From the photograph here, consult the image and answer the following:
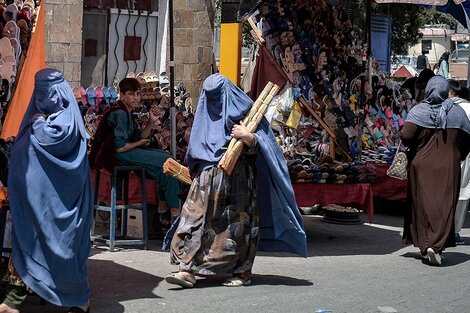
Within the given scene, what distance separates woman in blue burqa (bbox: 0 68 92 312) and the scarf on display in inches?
156

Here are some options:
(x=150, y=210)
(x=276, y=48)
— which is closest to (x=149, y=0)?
(x=276, y=48)

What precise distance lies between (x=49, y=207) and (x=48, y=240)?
0.20 meters

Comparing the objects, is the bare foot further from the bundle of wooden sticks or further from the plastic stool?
the plastic stool

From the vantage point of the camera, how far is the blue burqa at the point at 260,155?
22.5ft

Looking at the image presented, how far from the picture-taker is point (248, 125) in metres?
6.88

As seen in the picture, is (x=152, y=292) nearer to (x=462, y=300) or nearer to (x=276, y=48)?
(x=462, y=300)

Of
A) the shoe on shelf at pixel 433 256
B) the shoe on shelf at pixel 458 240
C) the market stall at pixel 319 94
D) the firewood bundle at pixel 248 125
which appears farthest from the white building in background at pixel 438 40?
the firewood bundle at pixel 248 125

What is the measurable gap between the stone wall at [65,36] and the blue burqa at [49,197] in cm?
681

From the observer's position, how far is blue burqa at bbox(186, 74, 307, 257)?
6.86 m

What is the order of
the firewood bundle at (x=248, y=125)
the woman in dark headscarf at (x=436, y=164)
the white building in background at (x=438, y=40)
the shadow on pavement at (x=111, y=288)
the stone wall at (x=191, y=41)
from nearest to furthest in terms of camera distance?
1. the shadow on pavement at (x=111, y=288)
2. the firewood bundle at (x=248, y=125)
3. the woman in dark headscarf at (x=436, y=164)
4. the stone wall at (x=191, y=41)
5. the white building in background at (x=438, y=40)

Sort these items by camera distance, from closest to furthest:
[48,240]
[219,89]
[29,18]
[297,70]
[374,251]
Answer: [48,240] → [29,18] → [219,89] → [374,251] → [297,70]

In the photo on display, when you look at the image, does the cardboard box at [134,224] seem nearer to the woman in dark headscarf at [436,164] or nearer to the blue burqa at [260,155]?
the blue burqa at [260,155]

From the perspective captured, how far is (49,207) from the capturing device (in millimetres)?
5422

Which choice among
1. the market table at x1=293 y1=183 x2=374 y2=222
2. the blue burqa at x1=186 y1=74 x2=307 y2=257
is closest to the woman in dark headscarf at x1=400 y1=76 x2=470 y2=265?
the market table at x1=293 y1=183 x2=374 y2=222
